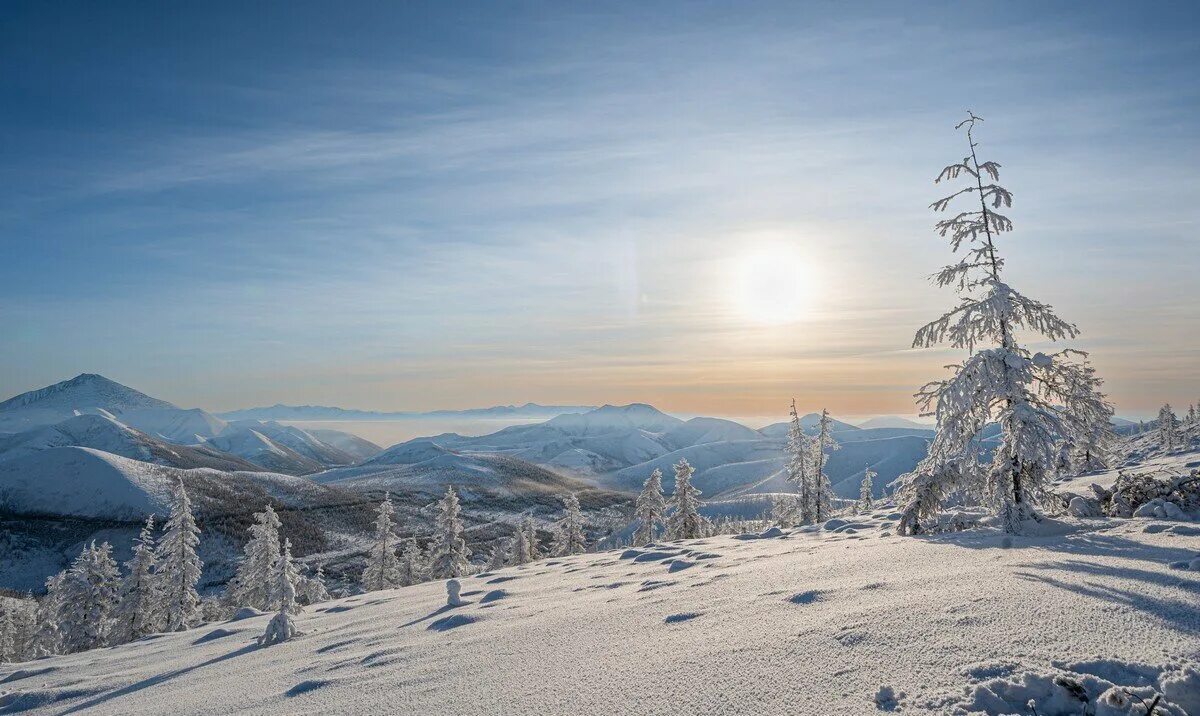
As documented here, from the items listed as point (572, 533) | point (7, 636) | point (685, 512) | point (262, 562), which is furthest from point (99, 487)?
point (685, 512)

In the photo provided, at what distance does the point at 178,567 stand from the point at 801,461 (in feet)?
166

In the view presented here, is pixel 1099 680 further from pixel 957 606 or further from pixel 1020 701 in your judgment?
pixel 957 606

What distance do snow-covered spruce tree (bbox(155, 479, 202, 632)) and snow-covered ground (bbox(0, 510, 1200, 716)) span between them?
131 feet

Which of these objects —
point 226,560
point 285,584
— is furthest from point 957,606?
point 226,560

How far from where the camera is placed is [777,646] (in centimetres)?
456

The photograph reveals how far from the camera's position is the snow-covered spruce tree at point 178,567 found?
42.4 metres

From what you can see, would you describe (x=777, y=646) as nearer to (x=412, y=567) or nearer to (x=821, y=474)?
(x=821, y=474)

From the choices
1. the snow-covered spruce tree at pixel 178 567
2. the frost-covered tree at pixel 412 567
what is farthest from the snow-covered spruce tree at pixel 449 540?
the snow-covered spruce tree at pixel 178 567

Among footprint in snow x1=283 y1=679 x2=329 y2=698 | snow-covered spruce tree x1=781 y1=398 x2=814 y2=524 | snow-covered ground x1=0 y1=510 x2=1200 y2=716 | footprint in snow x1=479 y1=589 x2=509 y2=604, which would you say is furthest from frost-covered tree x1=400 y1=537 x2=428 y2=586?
footprint in snow x1=283 y1=679 x2=329 y2=698

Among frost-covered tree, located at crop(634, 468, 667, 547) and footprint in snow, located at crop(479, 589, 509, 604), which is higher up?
footprint in snow, located at crop(479, 589, 509, 604)

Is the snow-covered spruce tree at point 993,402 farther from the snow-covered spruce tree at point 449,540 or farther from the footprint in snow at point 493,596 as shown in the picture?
the snow-covered spruce tree at point 449,540

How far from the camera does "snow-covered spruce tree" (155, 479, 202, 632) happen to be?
139ft

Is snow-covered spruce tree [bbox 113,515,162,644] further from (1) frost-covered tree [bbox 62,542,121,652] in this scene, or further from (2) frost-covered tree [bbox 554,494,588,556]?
(2) frost-covered tree [bbox 554,494,588,556]

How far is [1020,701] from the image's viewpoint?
320 cm
